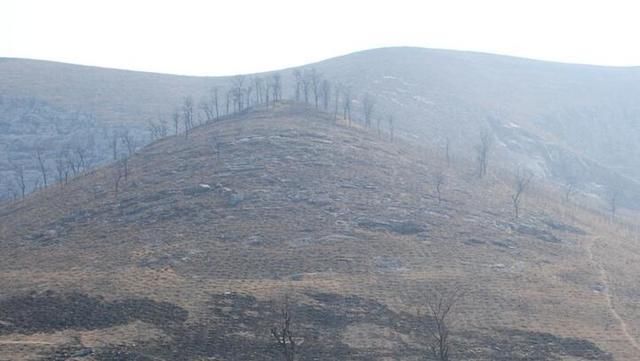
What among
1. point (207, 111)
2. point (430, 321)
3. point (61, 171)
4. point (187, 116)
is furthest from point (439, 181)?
point (61, 171)

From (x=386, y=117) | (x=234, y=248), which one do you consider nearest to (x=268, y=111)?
(x=386, y=117)

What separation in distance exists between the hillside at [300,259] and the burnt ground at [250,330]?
195 millimetres

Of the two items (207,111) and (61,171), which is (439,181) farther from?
(61,171)

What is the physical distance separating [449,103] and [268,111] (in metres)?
75.3

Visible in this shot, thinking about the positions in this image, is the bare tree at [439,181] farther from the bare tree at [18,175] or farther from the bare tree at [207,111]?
the bare tree at [18,175]

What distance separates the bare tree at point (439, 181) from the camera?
104m

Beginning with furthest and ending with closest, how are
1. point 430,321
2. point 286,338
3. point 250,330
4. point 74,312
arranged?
1. point 430,321
2. point 250,330
3. point 74,312
4. point 286,338

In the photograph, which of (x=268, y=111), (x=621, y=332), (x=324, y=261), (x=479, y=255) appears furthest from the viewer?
(x=268, y=111)

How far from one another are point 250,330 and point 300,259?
1843cm

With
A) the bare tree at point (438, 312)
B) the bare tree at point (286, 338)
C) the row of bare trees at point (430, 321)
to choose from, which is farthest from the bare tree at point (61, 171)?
the bare tree at point (438, 312)

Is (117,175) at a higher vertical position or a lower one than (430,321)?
higher

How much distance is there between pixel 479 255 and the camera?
82.9 metres

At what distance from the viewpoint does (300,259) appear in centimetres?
7638

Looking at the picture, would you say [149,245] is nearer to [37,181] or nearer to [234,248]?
[234,248]
